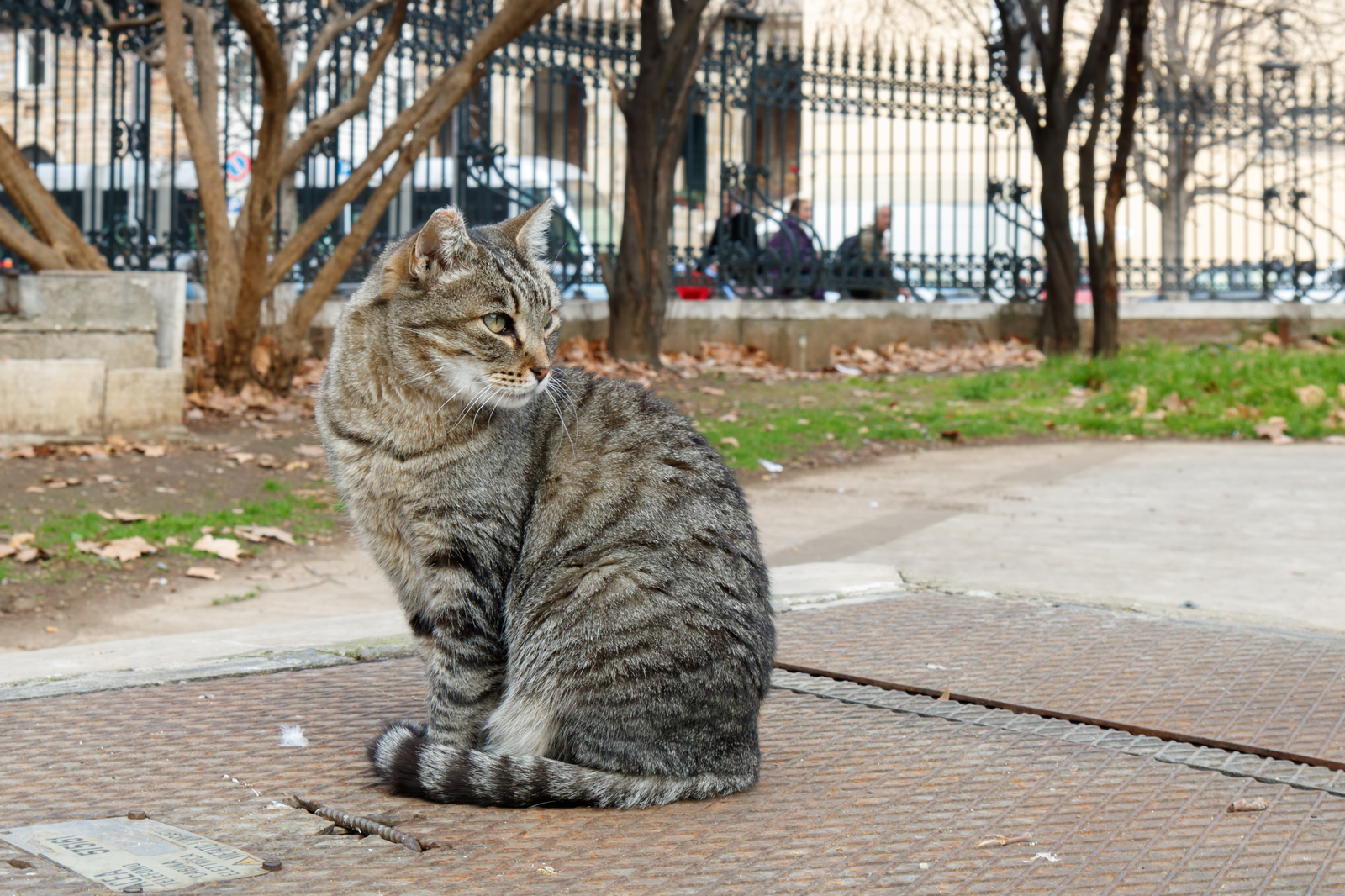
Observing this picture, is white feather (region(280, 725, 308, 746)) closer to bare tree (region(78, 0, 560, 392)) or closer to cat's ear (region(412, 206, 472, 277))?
cat's ear (region(412, 206, 472, 277))

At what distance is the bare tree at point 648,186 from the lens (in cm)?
1181

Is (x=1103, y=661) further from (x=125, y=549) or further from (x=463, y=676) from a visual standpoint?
(x=125, y=549)

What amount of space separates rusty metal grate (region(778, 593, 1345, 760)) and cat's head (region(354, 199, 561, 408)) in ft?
4.45

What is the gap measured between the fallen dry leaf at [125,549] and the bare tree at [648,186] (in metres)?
6.42

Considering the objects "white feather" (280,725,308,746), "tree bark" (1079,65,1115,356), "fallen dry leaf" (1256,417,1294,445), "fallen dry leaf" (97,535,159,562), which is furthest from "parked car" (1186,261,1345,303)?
"white feather" (280,725,308,746)

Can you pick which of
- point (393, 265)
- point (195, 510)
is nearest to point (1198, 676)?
point (393, 265)

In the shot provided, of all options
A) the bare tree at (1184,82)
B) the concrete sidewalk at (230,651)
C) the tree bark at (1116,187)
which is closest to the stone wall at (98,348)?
the concrete sidewalk at (230,651)

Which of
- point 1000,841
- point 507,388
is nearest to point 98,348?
point 507,388

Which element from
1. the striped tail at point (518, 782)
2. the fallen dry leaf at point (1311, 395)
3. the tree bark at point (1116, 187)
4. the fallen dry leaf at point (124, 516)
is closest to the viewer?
the striped tail at point (518, 782)

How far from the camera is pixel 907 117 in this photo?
14836mm

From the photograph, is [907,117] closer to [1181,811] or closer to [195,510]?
[195,510]

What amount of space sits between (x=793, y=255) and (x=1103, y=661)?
10.7 metres

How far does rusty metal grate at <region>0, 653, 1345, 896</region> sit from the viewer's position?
2.35 m

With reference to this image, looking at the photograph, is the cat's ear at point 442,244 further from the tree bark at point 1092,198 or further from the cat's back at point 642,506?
the tree bark at point 1092,198
